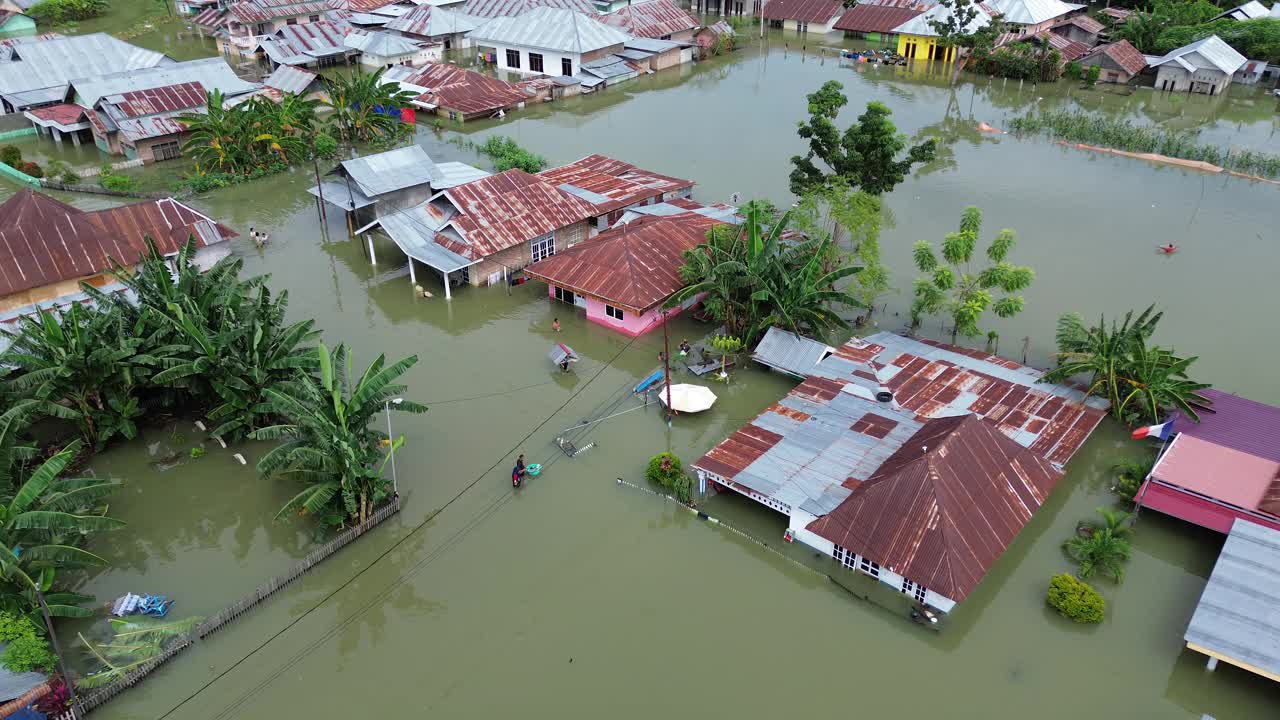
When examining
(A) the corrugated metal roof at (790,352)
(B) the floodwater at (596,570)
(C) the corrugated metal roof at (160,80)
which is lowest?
(B) the floodwater at (596,570)

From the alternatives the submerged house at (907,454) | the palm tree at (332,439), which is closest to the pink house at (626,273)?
the submerged house at (907,454)

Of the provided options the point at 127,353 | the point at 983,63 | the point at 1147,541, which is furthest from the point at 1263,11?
the point at 127,353

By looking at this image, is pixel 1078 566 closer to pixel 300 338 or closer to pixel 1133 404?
pixel 1133 404

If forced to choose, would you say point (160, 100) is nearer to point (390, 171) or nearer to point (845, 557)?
point (390, 171)

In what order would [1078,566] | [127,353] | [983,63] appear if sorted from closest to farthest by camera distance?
[1078,566], [127,353], [983,63]

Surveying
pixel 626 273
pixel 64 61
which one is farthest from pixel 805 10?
pixel 64 61

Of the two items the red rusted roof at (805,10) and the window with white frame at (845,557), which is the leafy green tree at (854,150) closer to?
the window with white frame at (845,557)

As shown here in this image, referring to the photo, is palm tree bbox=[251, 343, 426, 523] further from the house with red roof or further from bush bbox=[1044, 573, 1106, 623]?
the house with red roof
